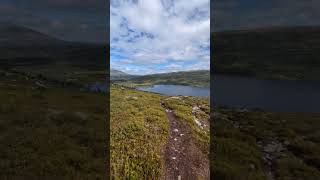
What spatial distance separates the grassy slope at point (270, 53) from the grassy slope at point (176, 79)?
1789 millimetres

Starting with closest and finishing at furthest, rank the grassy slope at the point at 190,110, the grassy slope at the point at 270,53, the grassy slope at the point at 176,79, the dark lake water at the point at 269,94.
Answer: the dark lake water at the point at 269,94
the grassy slope at the point at 190,110
the grassy slope at the point at 176,79
the grassy slope at the point at 270,53

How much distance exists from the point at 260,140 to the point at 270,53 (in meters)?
4.01

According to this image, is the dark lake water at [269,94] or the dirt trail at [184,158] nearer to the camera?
the dirt trail at [184,158]

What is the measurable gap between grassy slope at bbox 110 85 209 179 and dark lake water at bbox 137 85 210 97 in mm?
234

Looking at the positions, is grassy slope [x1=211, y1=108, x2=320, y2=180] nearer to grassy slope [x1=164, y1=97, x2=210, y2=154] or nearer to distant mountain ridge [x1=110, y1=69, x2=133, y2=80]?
grassy slope [x1=164, y1=97, x2=210, y2=154]

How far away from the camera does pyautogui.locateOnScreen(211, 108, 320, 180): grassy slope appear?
11.6 meters

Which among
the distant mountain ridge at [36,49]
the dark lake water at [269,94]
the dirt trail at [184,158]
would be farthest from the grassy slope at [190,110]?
the distant mountain ridge at [36,49]

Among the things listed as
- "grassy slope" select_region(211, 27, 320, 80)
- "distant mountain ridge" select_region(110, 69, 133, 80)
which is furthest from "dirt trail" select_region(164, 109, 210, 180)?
"grassy slope" select_region(211, 27, 320, 80)

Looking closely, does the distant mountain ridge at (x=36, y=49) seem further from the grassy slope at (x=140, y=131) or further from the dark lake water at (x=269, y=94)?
the dark lake water at (x=269, y=94)

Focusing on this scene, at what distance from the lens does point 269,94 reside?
1382cm

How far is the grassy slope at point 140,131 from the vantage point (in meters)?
12.9

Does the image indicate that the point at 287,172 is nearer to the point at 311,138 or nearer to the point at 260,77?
the point at 311,138

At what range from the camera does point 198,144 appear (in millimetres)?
13336

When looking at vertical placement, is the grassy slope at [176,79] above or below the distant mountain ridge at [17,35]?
below
